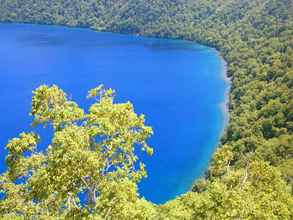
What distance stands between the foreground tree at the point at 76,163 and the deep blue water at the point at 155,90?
6114 centimetres

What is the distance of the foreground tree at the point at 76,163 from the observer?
16.0 metres

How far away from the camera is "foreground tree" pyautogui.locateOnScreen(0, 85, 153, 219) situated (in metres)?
16.0

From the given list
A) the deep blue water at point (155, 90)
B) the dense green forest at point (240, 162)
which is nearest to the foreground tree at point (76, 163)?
the dense green forest at point (240, 162)

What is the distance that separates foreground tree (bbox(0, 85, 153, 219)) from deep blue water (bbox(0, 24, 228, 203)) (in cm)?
6114

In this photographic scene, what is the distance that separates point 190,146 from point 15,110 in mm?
50390

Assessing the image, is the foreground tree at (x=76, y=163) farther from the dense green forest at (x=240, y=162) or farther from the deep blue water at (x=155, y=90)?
the deep blue water at (x=155, y=90)

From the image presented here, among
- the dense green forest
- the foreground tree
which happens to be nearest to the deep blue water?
the dense green forest

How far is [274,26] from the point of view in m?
184

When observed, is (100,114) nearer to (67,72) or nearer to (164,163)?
(164,163)

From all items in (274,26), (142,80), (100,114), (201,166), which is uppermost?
(274,26)

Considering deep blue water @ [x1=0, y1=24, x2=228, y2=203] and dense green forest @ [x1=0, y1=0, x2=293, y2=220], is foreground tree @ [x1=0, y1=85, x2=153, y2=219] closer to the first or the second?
dense green forest @ [x1=0, y1=0, x2=293, y2=220]

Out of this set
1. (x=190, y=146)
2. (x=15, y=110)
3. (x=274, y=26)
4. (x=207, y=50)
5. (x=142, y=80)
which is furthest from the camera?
(x=207, y=50)

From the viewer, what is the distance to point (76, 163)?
15844mm

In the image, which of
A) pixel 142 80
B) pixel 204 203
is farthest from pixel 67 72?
pixel 204 203
